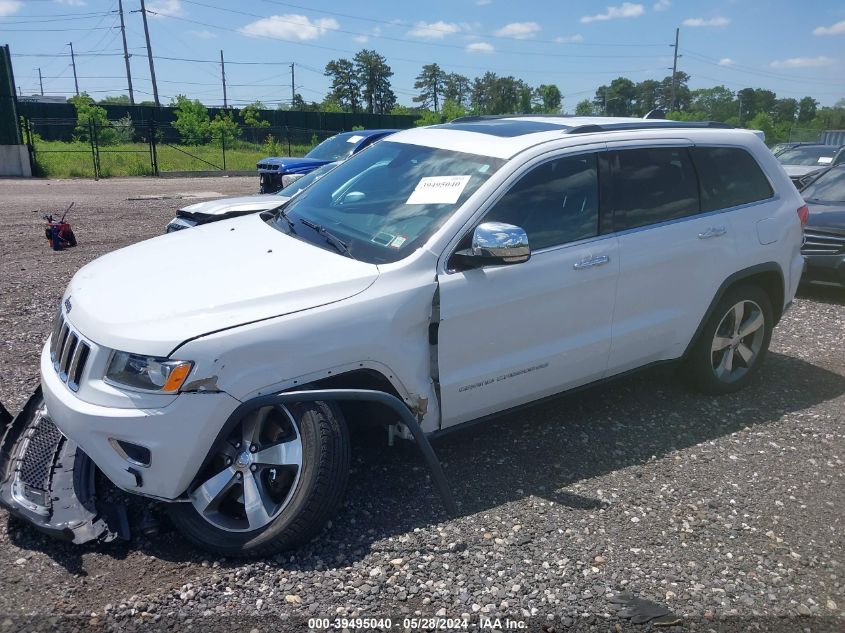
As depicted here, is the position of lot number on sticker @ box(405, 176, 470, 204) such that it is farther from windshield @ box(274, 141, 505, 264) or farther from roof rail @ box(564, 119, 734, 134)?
roof rail @ box(564, 119, 734, 134)

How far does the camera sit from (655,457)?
423 centimetres

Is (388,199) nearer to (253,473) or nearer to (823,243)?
(253,473)

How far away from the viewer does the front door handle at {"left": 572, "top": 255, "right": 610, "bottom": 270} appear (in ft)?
13.0

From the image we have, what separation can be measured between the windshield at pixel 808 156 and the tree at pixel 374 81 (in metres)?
70.9

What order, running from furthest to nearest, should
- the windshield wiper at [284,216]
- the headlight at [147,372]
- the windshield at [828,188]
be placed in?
the windshield at [828,188]
the windshield wiper at [284,216]
the headlight at [147,372]

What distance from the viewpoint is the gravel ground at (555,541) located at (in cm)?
289

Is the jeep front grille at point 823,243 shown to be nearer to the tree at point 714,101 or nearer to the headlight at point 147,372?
the headlight at point 147,372

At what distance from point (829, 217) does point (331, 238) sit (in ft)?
22.8

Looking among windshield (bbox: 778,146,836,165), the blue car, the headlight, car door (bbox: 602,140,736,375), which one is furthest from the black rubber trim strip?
windshield (bbox: 778,146,836,165)

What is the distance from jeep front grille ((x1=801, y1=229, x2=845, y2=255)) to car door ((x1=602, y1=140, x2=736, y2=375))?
4260mm

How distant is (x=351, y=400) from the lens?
10.7 feet

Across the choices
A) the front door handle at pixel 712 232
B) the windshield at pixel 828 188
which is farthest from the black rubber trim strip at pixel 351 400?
the windshield at pixel 828 188

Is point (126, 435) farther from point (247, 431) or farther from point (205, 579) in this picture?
point (205, 579)

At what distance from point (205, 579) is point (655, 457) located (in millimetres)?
2636
